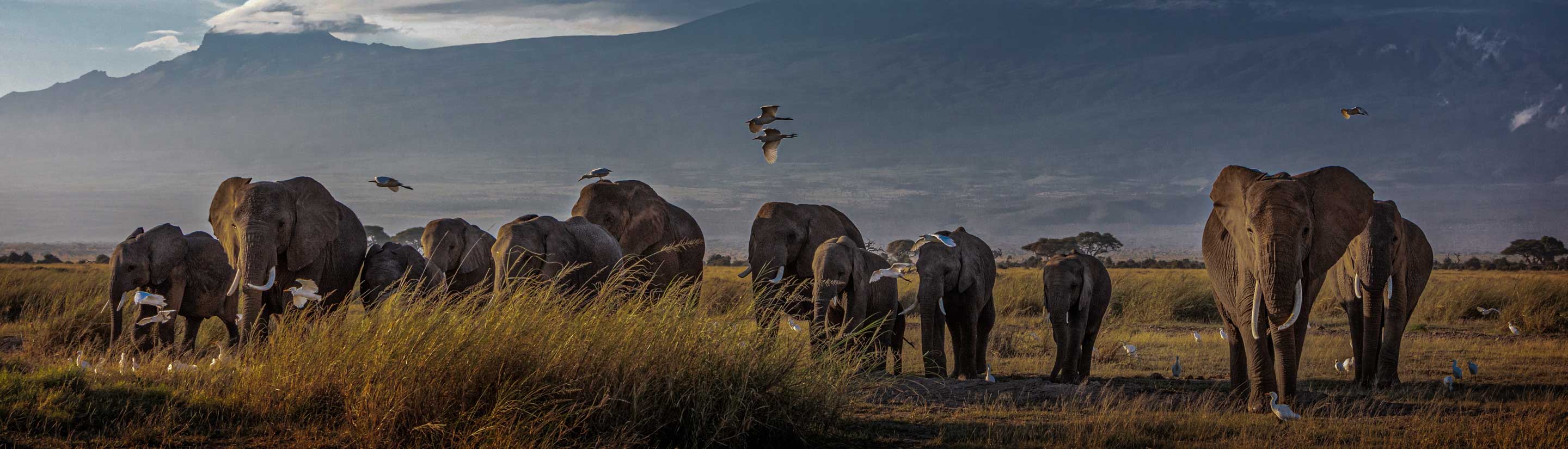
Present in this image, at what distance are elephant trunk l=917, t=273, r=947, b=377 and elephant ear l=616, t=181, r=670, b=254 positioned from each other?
4.87m

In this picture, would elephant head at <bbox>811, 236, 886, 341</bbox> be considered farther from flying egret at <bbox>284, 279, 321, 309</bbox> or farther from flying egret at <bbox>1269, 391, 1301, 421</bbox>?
flying egret at <bbox>284, 279, 321, 309</bbox>

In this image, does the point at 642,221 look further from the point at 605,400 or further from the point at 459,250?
the point at 605,400

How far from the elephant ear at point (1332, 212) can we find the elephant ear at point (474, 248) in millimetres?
10505

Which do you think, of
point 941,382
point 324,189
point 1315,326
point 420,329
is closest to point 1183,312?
point 1315,326

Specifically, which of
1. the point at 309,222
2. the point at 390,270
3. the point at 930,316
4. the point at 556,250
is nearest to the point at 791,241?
the point at 930,316

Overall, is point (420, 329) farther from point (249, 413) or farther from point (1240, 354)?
point (1240, 354)

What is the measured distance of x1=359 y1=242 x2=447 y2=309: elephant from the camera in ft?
43.1

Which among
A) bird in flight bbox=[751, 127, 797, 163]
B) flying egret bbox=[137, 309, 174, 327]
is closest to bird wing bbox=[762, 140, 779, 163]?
bird in flight bbox=[751, 127, 797, 163]

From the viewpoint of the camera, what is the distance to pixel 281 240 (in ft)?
39.3

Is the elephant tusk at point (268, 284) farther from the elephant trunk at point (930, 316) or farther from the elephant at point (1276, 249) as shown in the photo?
the elephant at point (1276, 249)

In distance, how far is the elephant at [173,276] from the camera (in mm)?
13039

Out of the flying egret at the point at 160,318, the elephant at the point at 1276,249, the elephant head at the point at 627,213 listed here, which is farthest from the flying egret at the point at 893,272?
the flying egret at the point at 160,318

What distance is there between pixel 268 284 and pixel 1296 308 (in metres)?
9.18

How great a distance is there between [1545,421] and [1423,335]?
→ 1080 centimetres
